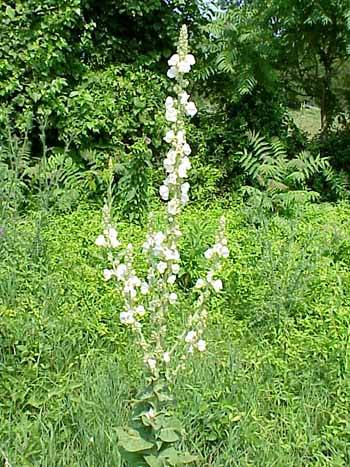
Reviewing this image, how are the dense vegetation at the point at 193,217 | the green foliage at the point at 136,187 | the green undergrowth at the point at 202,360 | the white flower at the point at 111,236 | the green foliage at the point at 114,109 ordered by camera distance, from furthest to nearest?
the green foliage at the point at 114,109 → the green foliage at the point at 136,187 → the dense vegetation at the point at 193,217 → the green undergrowth at the point at 202,360 → the white flower at the point at 111,236

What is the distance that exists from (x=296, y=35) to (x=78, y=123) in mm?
2391

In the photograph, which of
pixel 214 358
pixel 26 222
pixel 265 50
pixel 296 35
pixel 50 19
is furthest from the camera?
pixel 296 35

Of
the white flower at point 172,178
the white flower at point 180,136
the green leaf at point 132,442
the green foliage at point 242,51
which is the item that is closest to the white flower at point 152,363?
the green leaf at point 132,442

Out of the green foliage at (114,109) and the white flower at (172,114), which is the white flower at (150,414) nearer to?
the white flower at (172,114)

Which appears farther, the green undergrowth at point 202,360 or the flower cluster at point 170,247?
the green undergrowth at point 202,360

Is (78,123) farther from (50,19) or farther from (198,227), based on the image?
(198,227)

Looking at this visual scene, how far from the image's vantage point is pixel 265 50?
5531 mm

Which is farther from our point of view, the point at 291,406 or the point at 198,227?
the point at 198,227

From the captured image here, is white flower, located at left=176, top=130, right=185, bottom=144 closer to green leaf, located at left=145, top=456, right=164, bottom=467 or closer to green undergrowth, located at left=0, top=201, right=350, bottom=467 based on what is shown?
green leaf, located at left=145, top=456, right=164, bottom=467

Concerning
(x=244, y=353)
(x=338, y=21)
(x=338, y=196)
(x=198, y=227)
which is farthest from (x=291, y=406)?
(x=338, y=21)

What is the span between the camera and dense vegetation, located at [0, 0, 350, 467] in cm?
242

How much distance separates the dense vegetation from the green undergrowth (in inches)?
0.4

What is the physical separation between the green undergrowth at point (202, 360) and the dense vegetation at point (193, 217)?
10 millimetres

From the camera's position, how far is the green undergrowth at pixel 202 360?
2303 millimetres
